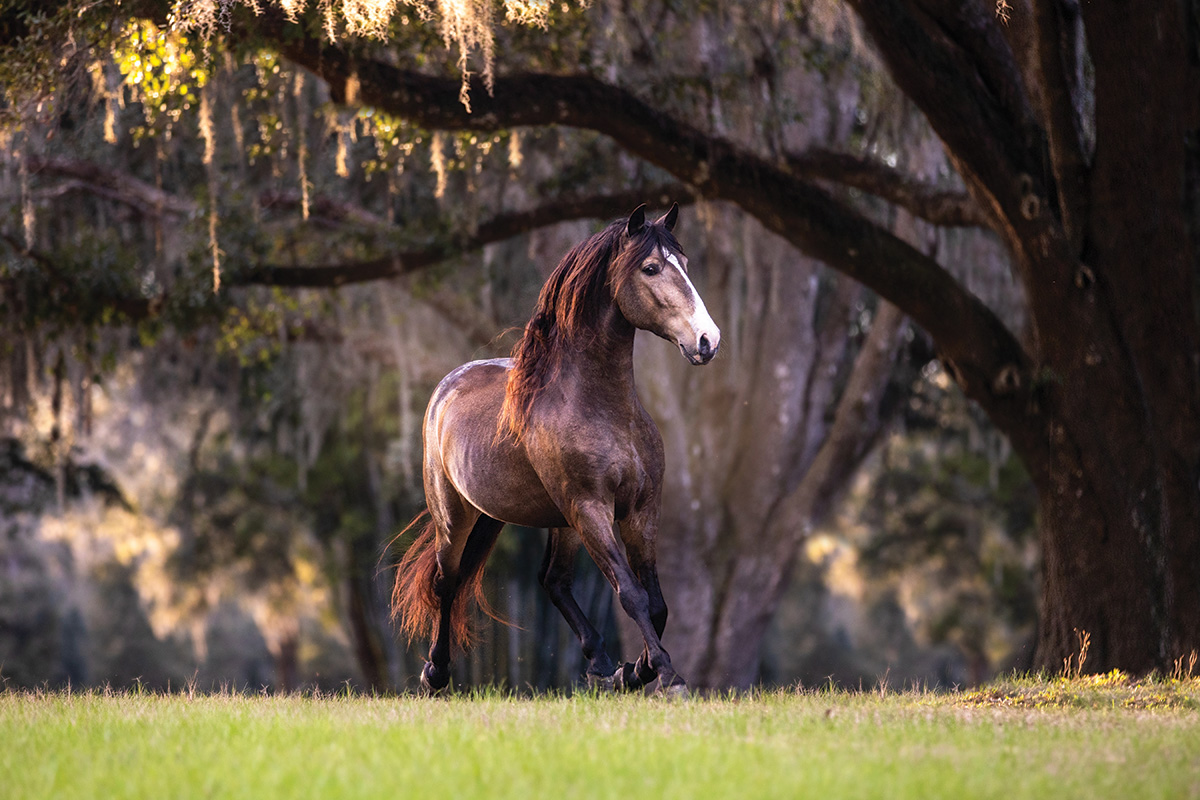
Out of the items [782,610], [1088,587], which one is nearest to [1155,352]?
[1088,587]

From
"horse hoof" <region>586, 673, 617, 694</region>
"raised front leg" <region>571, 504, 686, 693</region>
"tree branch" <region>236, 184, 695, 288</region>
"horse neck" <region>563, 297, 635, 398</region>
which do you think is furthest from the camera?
"tree branch" <region>236, 184, 695, 288</region>

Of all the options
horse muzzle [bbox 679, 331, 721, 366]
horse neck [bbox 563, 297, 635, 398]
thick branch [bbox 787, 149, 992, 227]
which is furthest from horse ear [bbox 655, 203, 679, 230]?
thick branch [bbox 787, 149, 992, 227]

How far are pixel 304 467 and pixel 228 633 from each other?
19.8 m

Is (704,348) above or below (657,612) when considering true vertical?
above

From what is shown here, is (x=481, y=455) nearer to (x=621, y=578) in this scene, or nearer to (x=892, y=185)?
(x=621, y=578)

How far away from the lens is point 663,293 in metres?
5.39

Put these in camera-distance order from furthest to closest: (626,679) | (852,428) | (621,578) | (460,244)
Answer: (852,428) < (460,244) < (626,679) < (621,578)

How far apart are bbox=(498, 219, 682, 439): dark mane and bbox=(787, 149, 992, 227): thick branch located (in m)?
4.43

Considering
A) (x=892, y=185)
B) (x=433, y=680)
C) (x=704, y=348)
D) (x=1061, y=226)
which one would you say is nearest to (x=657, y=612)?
(x=704, y=348)

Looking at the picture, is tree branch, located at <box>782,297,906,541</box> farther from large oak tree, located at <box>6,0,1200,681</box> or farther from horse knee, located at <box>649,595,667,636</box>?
horse knee, located at <box>649,595,667,636</box>

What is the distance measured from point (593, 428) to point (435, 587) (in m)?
1.70

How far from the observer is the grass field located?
3.58 meters

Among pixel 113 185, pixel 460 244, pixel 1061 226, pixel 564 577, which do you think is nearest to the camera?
pixel 564 577

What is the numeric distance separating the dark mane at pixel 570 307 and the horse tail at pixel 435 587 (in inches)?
39.4
